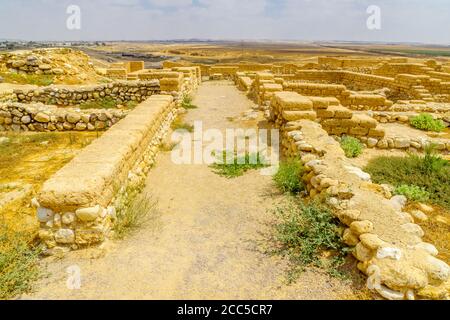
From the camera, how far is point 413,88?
15.2 metres

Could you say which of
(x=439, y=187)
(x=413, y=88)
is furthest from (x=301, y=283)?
(x=413, y=88)

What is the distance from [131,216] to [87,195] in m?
0.82

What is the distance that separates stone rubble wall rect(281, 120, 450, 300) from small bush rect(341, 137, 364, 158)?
2.08 m

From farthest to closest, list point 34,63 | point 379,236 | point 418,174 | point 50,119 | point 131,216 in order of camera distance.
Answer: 1. point 34,63
2. point 50,119
3. point 418,174
4. point 131,216
5. point 379,236

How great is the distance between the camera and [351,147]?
710 centimetres

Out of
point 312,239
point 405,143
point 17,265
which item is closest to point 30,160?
point 17,265

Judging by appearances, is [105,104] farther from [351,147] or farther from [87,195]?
[87,195]

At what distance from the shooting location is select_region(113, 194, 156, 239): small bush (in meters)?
3.88

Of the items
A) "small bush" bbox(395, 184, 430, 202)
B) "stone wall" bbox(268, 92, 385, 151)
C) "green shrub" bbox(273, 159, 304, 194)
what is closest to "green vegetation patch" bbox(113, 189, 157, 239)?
"green shrub" bbox(273, 159, 304, 194)

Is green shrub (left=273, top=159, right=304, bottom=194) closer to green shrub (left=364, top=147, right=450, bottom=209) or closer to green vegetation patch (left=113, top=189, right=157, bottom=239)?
green shrub (left=364, top=147, right=450, bottom=209)
